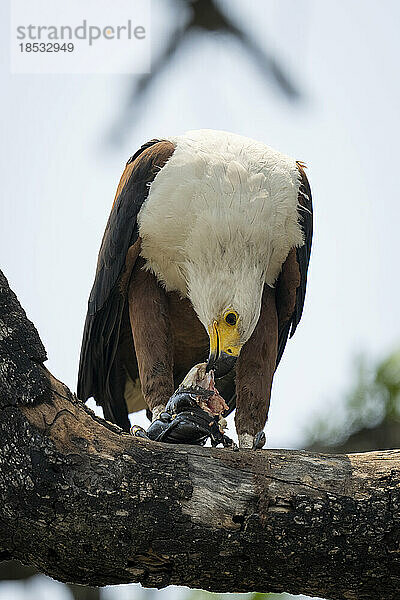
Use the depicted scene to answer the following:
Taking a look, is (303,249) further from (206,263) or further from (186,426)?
→ (186,426)

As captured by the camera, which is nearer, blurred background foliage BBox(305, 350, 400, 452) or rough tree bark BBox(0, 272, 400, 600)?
rough tree bark BBox(0, 272, 400, 600)

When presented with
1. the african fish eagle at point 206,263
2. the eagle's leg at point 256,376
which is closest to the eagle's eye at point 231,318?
the african fish eagle at point 206,263

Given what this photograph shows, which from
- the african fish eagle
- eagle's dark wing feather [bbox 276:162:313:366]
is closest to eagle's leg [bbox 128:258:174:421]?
the african fish eagle

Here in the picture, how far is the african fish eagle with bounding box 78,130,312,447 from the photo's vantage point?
5.08 metres

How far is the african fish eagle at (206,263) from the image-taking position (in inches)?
200

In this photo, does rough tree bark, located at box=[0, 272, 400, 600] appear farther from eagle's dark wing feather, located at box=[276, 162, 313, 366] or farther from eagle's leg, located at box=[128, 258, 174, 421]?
eagle's dark wing feather, located at box=[276, 162, 313, 366]

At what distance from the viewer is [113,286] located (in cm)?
542

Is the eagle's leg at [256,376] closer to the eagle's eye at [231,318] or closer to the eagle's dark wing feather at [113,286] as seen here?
the eagle's eye at [231,318]

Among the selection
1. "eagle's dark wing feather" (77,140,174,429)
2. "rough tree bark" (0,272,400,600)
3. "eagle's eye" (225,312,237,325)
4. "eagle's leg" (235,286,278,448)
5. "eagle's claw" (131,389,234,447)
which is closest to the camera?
"rough tree bark" (0,272,400,600)

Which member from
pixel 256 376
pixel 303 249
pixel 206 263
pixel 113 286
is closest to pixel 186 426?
pixel 256 376

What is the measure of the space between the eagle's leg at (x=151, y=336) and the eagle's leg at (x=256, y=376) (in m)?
0.46

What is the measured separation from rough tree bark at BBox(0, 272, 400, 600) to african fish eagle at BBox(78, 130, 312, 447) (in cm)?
170

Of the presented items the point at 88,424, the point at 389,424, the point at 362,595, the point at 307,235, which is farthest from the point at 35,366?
the point at 389,424

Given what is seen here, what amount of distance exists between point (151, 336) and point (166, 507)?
7.35 feet
